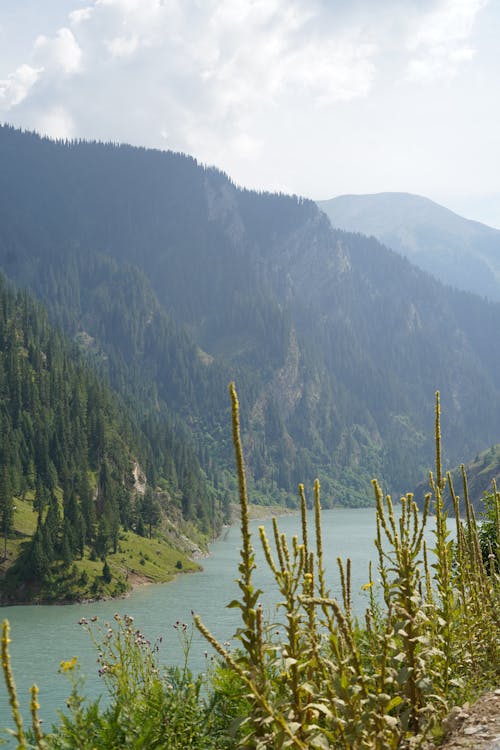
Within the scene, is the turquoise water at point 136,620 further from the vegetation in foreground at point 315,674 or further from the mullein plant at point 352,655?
the mullein plant at point 352,655

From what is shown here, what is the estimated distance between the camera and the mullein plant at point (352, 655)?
6348 millimetres

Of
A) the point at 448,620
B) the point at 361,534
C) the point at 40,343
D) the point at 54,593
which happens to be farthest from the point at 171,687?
the point at 40,343

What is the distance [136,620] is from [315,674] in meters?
80.5

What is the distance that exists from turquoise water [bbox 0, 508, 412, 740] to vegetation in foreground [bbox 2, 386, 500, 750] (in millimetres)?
24002

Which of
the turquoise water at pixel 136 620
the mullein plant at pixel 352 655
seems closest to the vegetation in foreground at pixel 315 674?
the mullein plant at pixel 352 655

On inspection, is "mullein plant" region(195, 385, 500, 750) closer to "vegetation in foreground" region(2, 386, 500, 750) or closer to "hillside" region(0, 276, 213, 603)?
"vegetation in foreground" region(2, 386, 500, 750)

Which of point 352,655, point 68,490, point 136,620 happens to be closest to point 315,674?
point 352,655

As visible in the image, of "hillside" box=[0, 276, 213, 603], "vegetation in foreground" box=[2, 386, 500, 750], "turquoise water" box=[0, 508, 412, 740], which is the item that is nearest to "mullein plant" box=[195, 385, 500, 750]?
"vegetation in foreground" box=[2, 386, 500, 750]

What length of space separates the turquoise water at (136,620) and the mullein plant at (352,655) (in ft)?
79.6

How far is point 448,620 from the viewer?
364 inches

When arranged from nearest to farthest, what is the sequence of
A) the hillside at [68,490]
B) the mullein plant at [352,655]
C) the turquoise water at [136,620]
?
the mullein plant at [352,655] → the turquoise water at [136,620] → the hillside at [68,490]

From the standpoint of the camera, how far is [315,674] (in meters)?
8.12

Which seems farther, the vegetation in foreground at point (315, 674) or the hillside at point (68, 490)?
the hillside at point (68, 490)

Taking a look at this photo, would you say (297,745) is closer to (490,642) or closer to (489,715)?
(489,715)
